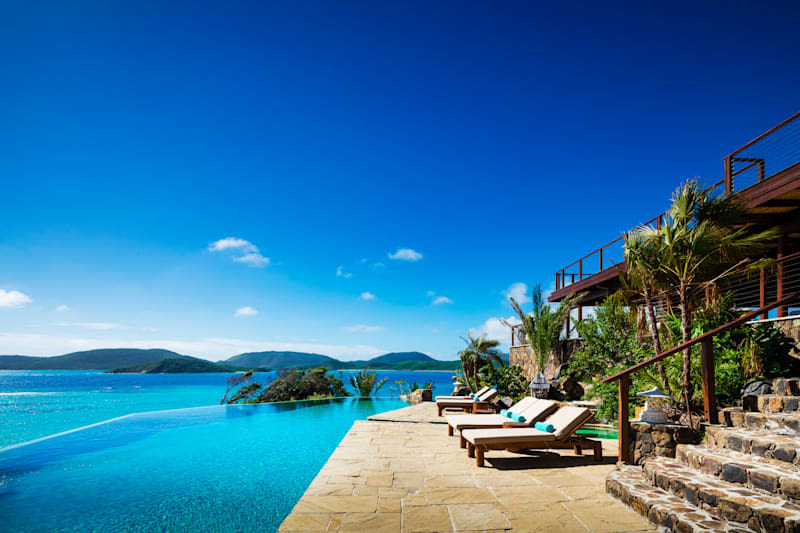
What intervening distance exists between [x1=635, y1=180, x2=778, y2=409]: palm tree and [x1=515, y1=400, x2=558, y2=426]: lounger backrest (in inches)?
69.7

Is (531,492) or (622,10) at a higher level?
(622,10)

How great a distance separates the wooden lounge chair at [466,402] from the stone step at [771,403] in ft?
18.7

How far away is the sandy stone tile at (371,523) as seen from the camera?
3.33 metres

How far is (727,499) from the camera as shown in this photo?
306 centimetres

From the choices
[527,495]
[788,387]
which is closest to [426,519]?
[527,495]

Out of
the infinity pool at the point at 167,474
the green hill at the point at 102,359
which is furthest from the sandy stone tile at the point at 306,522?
the green hill at the point at 102,359

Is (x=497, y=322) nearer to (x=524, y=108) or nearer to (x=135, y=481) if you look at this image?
(x=524, y=108)

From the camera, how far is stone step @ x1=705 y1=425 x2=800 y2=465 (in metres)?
3.52

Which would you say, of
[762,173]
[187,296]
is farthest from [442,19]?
[187,296]

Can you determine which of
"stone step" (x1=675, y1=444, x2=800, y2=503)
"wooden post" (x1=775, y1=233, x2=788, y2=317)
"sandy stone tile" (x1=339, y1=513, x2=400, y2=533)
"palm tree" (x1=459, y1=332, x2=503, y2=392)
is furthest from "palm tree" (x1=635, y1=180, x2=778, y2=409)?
"palm tree" (x1=459, y1=332, x2=503, y2=392)

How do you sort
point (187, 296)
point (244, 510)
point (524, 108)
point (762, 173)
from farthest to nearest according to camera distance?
point (187, 296), point (524, 108), point (762, 173), point (244, 510)

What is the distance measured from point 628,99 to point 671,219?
21.7ft

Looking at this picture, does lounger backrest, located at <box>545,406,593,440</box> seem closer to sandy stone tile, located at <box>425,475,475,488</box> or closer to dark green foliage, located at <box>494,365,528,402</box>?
sandy stone tile, located at <box>425,475,475,488</box>

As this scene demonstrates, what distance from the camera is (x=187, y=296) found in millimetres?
27641
